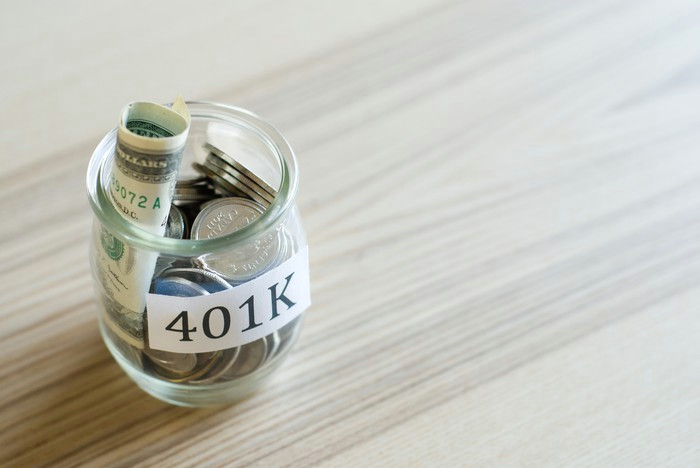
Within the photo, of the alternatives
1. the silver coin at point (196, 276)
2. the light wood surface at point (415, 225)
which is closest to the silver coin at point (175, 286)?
the silver coin at point (196, 276)

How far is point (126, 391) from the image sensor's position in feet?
2.16

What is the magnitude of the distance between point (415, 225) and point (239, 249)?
25 cm

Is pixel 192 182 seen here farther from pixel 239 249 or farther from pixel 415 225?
pixel 415 225

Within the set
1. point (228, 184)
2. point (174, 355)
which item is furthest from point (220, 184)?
point (174, 355)

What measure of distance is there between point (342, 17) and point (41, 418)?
52cm

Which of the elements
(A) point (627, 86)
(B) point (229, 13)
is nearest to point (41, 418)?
(B) point (229, 13)

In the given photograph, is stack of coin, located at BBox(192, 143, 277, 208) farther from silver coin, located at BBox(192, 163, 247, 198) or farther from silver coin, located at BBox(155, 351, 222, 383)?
silver coin, located at BBox(155, 351, 222, 383)

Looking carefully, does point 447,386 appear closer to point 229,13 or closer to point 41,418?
point 41,418

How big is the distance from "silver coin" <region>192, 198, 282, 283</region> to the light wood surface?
0.45ft

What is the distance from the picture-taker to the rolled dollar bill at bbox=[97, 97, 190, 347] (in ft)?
1.62

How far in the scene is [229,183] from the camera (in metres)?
0.60

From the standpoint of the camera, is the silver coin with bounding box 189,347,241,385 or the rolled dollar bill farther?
the silver coin with bounding box 189,347,241,385

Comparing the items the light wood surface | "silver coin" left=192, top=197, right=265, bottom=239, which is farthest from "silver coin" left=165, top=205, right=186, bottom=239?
the light wood surface

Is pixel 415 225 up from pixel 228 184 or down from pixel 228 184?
down
